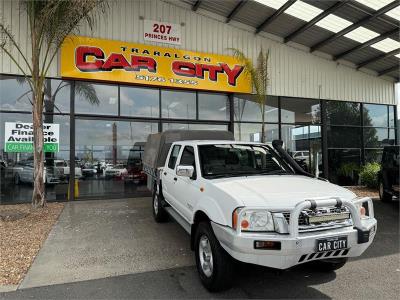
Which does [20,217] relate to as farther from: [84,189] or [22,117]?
[22,117]

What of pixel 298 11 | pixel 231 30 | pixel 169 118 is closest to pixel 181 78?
pixel 169 118

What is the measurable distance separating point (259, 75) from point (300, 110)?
9.18 ft

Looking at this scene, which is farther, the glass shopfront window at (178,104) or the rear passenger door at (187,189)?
the glass shopfront window at (178,104)

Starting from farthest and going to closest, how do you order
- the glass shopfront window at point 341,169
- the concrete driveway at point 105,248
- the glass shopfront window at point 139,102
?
the glass shopfront window at point 341,169 → the glass shopfront window at point 139,102 → the concrete driveway at point 105,248

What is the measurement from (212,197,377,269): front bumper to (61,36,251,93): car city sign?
26.7ft

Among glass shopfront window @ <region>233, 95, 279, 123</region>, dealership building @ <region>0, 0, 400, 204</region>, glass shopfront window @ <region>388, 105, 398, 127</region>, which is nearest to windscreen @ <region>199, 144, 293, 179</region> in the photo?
dealership building @ <region>0, 0, 400, 204</region>

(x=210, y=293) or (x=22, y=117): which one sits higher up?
(x=22, y=117)

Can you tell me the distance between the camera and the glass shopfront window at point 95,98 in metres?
9.80

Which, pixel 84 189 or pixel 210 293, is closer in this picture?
pixel 210 293

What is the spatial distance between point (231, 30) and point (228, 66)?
1591 millimetres

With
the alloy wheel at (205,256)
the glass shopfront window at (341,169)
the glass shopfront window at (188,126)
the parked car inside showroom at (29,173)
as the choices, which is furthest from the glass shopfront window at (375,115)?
the parked car inside showroom at (29,173)

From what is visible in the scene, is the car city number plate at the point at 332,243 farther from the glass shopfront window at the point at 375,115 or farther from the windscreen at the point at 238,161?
the glass shopfront window at the point at 375,115

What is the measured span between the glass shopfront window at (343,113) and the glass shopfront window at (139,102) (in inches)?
307

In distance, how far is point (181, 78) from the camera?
423 inches
